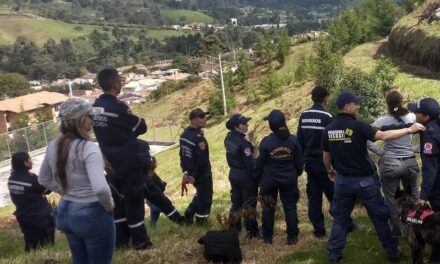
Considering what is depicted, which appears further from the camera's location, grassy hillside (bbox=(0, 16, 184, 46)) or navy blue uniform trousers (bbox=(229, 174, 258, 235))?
grassy hillside (bbox=(0, 16, 184, 46))

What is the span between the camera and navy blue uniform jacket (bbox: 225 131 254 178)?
6.81 meters

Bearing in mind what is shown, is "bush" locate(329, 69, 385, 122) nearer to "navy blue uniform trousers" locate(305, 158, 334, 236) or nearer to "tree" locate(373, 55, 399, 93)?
"tree" locate(373, 55, 399, 93)

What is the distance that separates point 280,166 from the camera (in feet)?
21.0

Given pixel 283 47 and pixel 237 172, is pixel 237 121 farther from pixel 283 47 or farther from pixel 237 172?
pixel 283 47

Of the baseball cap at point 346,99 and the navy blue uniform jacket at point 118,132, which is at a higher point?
the baseball cap at point 346,99

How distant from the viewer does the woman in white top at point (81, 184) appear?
12.8 feet

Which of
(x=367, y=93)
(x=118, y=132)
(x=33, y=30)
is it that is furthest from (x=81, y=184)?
(x=33, y=30)

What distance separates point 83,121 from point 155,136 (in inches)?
1239

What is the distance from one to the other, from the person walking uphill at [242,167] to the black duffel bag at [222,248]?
2.24ft

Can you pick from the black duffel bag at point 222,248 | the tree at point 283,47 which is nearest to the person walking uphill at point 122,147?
the black duffel bag at point 222,248

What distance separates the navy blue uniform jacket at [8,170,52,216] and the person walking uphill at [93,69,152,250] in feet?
5.51

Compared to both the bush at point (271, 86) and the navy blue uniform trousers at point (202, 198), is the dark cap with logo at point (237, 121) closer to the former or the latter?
the navy blue uniform trousers at point (202, 198)

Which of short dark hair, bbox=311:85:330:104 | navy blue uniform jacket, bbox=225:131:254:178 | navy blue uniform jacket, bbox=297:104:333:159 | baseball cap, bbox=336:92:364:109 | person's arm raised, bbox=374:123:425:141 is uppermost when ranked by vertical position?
baseball cap, bbox=336:92:364:109

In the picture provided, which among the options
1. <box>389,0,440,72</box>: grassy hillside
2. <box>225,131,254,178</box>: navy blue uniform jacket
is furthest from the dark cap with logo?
<box>389,0,440,72</box>: grassy hillside
